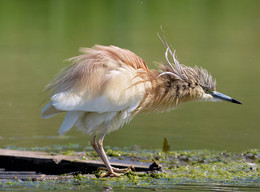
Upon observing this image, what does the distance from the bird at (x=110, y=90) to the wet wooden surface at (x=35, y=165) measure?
1.05ft

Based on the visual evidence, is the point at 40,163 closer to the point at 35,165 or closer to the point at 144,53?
the point at 35,165

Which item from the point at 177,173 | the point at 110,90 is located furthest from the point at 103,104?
the point at 177,173

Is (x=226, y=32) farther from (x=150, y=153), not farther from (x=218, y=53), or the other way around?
(x=150, y=153)

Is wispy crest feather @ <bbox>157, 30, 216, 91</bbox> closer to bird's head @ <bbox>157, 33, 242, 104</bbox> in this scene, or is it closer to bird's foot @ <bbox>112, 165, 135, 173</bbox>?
bird's head @ <bbox>157, 33, 242, 104</bbox>

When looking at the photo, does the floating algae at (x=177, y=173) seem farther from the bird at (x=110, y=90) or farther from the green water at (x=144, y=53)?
the green water at (x=144, y=53)

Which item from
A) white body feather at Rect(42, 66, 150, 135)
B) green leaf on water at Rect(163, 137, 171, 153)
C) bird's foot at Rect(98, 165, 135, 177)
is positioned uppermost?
white body feather at Rect(42, 66, 150, 135)

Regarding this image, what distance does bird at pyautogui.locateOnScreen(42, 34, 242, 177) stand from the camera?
6531 mm

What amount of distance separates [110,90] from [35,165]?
1140 millimetres

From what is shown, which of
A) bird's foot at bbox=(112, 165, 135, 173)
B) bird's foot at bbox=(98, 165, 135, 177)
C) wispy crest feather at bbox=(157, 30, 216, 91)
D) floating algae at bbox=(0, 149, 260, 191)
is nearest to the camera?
floating algae at bbox=(0, 149, 260, 191)

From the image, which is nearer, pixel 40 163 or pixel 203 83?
pixel 40 163

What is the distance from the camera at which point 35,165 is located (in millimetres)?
6555

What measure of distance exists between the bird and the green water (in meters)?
1.38

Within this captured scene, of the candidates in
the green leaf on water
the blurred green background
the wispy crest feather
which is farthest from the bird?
the blurred green background

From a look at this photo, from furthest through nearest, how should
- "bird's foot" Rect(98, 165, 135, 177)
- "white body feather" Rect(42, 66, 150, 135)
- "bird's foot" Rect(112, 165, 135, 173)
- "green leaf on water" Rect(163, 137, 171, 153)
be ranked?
"green leaf on water" Rect(163, 137, 171, 153)
"bird's foot" Rect(112, 165, 135, 173)
"bird's foot" Rect(98, 165, 135, 177)
"white body feather" Rect(42, 66, 150, 135)
